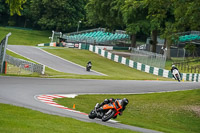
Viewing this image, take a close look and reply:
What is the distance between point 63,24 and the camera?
270 feet

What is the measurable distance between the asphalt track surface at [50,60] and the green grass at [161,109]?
681 inches

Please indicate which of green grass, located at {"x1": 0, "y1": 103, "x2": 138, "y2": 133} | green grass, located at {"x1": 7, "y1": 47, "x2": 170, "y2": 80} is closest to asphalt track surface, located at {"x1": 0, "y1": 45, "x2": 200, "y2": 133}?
green grass, located at {"x1": 0, "y1": 103, "x2": 138, "y2": 133}

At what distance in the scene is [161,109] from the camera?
22125 mm

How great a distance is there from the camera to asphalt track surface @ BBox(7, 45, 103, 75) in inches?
1711

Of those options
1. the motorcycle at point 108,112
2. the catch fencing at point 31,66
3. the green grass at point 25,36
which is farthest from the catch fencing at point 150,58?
the motorcycle at point 108,112

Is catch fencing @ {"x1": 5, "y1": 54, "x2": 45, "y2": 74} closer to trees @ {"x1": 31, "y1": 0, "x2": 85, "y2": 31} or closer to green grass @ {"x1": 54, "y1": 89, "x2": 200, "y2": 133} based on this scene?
green grass @ {"x1": 54, "y1": 89, "x2": 200, "y2": 133}

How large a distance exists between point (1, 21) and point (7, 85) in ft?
220

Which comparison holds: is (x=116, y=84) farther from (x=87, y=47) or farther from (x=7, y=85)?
(x=87, y=47)

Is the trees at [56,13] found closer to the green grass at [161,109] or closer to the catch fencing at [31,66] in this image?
the catch fencing at [31,66]

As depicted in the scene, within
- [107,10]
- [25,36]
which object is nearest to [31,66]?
[107,10]

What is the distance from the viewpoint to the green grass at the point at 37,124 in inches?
462

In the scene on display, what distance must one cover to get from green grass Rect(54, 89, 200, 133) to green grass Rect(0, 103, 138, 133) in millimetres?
3393

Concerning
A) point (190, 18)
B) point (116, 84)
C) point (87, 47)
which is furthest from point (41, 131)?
point (87, 47)

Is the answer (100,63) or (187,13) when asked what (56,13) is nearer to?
(100,63)
